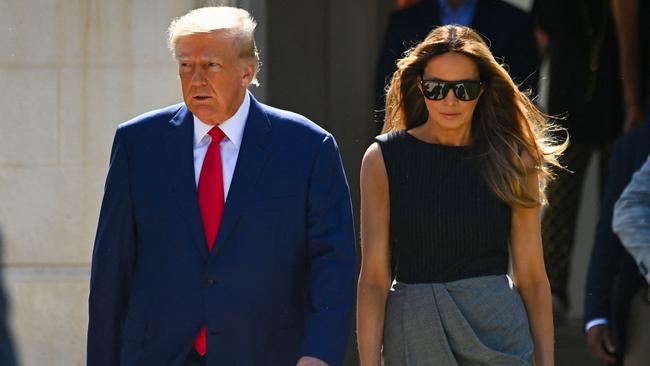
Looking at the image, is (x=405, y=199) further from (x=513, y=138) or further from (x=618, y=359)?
(x=618, y=359)

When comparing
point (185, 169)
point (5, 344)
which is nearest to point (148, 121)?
point (185, 169)

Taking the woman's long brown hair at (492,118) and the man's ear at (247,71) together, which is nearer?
the man's ear at (247,71)

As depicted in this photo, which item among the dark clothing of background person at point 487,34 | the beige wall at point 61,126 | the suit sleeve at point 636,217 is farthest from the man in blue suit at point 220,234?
the beige wall at point 61,126

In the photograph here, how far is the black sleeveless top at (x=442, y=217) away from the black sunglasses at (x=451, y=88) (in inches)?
7.5

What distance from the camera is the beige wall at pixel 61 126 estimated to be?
26.4 ft

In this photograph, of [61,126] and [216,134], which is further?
A: [61,126]

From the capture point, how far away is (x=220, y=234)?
5227 millimetres

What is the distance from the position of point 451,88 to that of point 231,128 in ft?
2.65

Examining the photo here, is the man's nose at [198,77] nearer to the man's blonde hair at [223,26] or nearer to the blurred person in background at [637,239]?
the man's blonde hair at [223,26]

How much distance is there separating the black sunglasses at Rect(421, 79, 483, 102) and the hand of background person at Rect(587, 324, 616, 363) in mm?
1600

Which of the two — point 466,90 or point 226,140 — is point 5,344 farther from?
point 466,90

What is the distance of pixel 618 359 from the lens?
261 inches

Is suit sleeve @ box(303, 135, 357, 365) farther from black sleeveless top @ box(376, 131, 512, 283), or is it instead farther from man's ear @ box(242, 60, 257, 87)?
man's ear @ box(242, 60, 257, 87)

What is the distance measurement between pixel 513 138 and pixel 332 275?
3.06 feet
